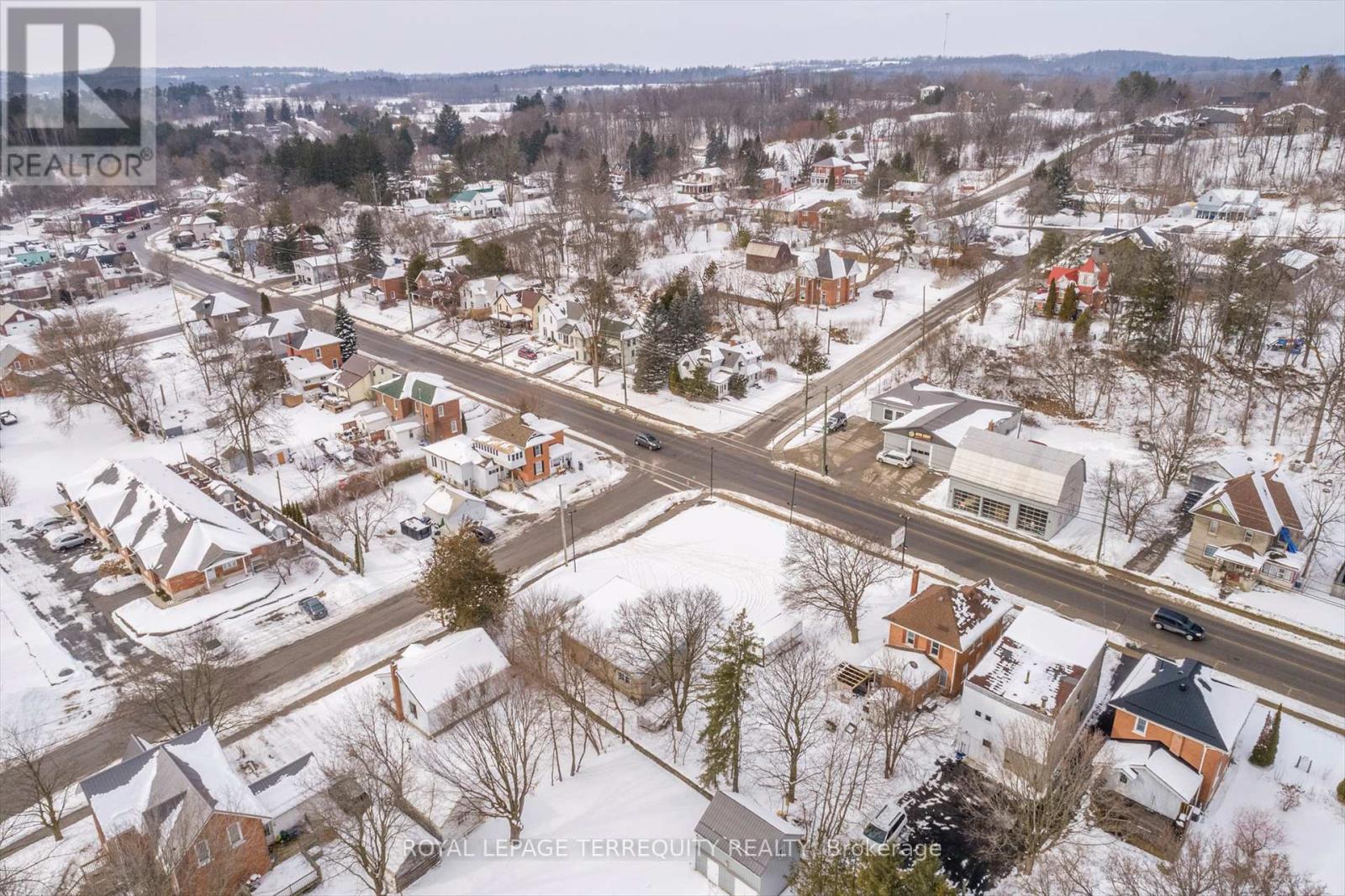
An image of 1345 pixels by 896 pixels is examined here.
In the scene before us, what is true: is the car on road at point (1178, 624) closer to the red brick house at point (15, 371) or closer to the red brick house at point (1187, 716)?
the red brick house at point (1187, 716)

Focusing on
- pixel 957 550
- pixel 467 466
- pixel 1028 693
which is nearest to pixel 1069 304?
pixel 957 550

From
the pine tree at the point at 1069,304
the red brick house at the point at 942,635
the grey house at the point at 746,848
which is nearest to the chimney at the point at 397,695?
the grey house at the point at 746,848

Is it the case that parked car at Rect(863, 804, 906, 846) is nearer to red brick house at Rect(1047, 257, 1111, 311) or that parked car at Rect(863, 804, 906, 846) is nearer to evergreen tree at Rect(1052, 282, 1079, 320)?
evergreen tree at Rect(1052, 282, 1079, 320)

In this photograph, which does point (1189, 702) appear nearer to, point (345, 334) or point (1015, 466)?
point (1015, 466)

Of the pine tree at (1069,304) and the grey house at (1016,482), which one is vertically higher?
the pine tree at (1069,304)

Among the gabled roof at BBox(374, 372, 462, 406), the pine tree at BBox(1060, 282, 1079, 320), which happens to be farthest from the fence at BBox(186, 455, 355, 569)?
the pine tree at BBox(1060, 282, 1079, 320)
